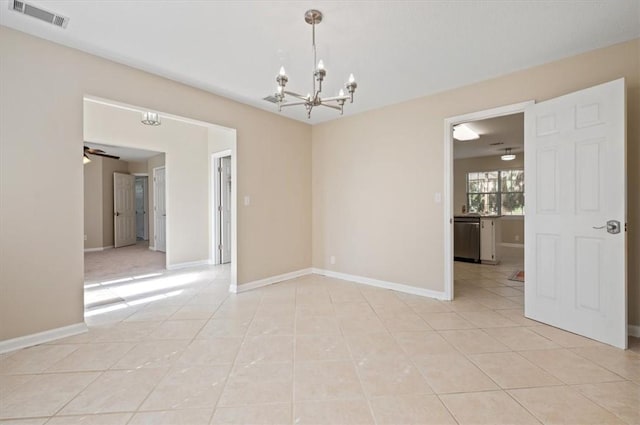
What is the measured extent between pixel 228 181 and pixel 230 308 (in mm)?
3439

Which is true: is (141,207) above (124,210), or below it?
above

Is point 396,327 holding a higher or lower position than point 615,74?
lower

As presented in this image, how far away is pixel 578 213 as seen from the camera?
2.59 meters

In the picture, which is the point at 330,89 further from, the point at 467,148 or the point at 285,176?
the point at 467,148

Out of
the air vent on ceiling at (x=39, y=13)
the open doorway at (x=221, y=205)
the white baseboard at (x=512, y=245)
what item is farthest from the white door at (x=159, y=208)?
the white baseboard at (x=512, y=245)

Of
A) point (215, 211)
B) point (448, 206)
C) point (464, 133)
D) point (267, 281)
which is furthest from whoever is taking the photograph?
point (215, 211)

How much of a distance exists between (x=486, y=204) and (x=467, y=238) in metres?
3.61

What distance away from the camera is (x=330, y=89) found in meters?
3.52

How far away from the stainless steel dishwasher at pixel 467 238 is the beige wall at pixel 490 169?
134 inches

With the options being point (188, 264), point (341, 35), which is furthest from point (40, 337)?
point (341, 35)

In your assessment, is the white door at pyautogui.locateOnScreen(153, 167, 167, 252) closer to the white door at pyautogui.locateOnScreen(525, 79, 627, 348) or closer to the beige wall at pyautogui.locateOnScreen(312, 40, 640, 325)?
the beige wall at pyautogui.locateOnScreen(312, 40, 640, 325)

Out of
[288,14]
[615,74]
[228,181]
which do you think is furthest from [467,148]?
[288,14]

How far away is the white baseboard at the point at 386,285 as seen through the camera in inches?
146

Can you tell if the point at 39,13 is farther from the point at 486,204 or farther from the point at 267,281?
the point at 486,204
